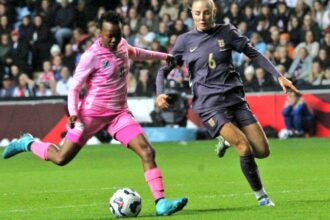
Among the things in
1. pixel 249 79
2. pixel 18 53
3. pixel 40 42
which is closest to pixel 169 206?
pixel 249 79

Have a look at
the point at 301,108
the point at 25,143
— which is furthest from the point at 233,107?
the point at 301,108

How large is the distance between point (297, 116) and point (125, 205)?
43.9ft

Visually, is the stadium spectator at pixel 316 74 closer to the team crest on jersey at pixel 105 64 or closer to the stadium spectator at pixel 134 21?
the stadium spectator at pixel 134 21

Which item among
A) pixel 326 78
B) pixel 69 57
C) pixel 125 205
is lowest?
pixel 69 57

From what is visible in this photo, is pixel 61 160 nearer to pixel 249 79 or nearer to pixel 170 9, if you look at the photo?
pixel 249 79

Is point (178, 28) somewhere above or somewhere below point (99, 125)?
below

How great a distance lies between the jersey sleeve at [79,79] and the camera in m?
10.5

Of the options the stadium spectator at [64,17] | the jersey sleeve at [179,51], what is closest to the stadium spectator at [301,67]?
the stadium spectator at [64,17]

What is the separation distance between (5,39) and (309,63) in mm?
8248

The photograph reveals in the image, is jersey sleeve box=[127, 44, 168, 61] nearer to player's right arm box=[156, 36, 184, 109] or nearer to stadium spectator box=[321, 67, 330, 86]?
player's right arm box=[156, 36, 184, 109]

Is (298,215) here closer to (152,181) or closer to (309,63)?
(152,181)

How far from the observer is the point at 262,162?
1773 centimetres

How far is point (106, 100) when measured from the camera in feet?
35.2

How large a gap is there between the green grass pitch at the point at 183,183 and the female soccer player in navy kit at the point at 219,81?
657 mm
